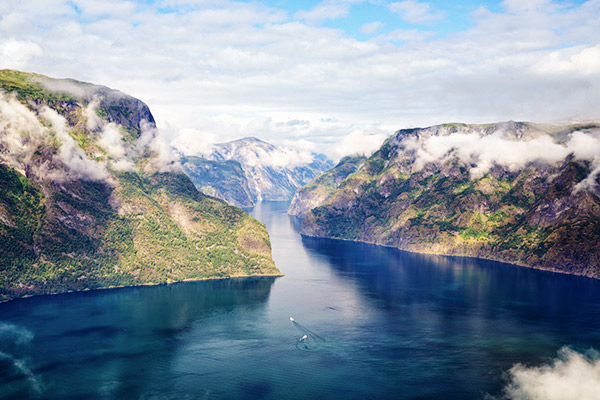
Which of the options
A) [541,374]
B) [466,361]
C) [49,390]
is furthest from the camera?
[466,361]

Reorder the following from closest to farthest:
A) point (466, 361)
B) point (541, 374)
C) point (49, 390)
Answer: point (49, 390) < point (541, 374) < point (466, 361)

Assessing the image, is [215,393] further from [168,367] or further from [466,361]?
[466,361]

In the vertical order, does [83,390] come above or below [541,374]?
below

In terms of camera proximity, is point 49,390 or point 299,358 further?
point 299,358

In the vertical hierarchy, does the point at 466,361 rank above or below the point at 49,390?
above

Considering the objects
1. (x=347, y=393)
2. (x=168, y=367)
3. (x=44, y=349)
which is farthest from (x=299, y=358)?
(x=44, y=349)

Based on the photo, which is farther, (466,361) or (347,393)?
(466,361)

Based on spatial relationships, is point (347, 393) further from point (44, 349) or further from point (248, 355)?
point (44, 349)

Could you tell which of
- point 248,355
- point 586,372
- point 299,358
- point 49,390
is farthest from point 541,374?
point 49,390
